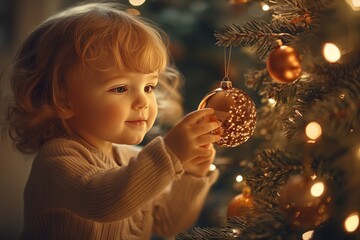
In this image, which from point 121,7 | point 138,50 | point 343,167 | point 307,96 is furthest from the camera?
point 121,7

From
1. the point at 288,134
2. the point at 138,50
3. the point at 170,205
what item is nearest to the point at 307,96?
the point at 288,134

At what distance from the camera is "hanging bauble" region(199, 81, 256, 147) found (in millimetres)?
866

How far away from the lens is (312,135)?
727 mm

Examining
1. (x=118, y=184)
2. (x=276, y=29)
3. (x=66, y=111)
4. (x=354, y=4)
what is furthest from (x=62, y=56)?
(x=354, y=4)

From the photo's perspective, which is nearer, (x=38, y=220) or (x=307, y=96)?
(x=307, y=96)

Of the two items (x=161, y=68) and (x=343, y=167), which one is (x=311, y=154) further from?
(x=161, y=68)

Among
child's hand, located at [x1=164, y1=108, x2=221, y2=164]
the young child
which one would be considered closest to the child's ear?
the young child

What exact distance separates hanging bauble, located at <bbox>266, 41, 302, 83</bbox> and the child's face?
1.03 ft

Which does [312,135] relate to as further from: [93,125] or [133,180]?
[93,125]

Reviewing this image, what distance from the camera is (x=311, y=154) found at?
2.39 feet

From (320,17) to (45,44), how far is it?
53 centimetres

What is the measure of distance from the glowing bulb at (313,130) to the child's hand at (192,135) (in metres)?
0.19

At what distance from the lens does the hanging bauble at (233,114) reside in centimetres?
87

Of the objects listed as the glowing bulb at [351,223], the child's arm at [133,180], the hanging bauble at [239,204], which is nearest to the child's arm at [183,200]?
the hanging bauble at [239,204]
